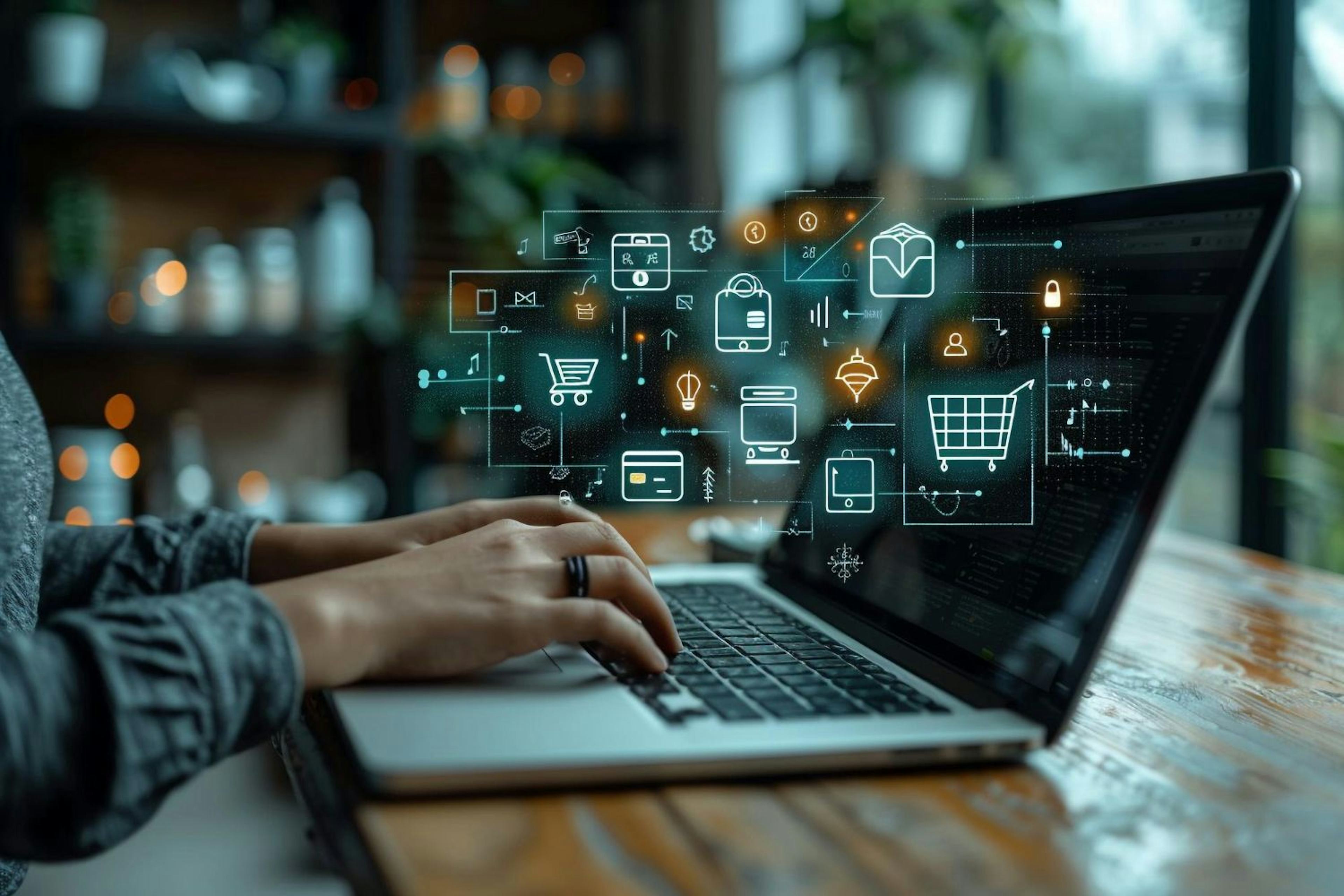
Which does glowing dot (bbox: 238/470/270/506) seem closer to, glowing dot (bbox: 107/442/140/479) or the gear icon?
glowing dot (bbox: 107/442/140/479)

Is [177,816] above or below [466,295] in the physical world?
below

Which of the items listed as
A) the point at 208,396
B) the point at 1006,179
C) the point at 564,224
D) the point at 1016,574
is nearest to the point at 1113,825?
the point at 1016,574

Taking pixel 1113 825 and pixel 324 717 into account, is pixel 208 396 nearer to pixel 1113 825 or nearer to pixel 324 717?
pixel 324 717

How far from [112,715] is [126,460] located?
227 cm

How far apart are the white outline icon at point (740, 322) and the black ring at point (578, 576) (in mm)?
162

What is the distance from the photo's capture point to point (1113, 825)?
A: 0.47m

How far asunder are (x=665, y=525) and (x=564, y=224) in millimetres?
626

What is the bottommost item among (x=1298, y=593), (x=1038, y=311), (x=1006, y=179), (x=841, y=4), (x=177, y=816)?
(x=177, y=816)

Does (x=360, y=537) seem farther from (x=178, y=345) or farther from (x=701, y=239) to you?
(x=178, y=345)

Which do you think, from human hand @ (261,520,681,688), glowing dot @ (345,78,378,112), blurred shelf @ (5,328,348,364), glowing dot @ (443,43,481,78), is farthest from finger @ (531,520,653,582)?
glowing dot @ (443,43,481,78)

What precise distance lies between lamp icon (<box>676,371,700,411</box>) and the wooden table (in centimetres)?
27

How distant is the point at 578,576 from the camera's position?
2.06ft

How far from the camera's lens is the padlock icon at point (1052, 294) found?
2.18 ft

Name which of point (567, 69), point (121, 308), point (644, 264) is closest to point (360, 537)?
point (644, 264)
